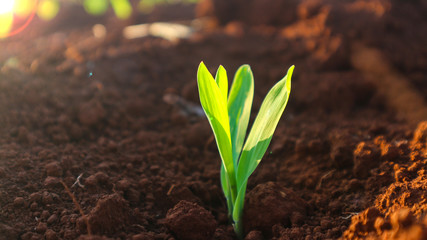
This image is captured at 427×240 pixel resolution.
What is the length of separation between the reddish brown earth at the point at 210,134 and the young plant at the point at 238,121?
147mm

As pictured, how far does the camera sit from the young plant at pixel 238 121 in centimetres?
127

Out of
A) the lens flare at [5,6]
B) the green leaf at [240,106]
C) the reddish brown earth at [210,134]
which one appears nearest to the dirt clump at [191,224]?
the reddish brown earth at [210,134]

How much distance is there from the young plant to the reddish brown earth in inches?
5.8

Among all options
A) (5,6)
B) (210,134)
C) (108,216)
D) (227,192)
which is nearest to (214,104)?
(227,192)

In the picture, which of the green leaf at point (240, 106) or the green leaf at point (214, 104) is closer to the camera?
the green leaf at point (214, 104)

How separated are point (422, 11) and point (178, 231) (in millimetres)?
3358

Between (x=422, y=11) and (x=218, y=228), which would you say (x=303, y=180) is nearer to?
(x=218, y=228)

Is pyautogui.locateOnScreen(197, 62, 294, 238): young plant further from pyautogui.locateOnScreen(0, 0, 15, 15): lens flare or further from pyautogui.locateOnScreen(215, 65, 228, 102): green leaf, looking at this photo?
pyautogui.locateOnScreen(0, 0, 15, 15): lens flare

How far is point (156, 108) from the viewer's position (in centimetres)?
243

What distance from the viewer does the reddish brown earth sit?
1392 millimetres

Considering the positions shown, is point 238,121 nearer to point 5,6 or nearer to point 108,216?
point 108,216

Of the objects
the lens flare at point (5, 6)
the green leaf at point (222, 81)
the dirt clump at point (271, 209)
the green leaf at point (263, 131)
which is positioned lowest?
the dirt clump at point (271, 209)

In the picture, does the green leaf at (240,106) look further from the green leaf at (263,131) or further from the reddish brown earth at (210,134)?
the reddish brown earth at (210,134)

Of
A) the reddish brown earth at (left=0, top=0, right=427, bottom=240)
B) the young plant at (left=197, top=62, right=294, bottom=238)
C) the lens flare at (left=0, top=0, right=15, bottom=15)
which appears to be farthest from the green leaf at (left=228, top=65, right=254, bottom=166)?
the lens flare at (left=0, top=0, right=15, bottom=15)
